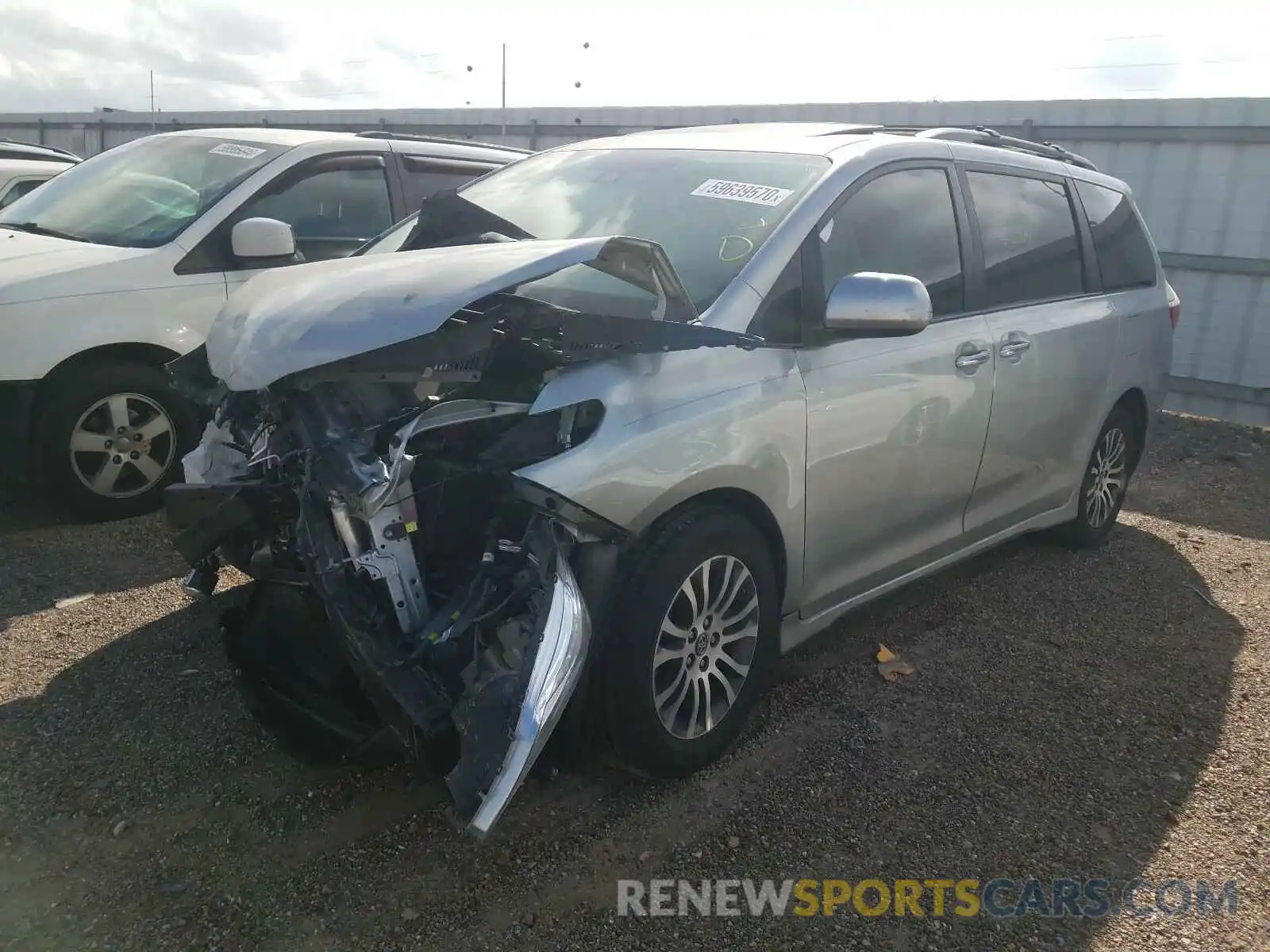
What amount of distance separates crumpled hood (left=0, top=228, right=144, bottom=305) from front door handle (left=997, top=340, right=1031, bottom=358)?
3.96 meters

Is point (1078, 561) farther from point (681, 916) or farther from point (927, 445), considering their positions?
point (681, 916)

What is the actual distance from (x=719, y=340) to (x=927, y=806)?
154cm

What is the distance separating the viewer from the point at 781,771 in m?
3.13

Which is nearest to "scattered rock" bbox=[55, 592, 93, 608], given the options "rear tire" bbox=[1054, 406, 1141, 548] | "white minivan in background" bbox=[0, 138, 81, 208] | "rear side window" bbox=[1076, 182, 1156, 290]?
"rear tire" bbox=[1054, 406, 1141, 548]

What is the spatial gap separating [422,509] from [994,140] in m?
3.28

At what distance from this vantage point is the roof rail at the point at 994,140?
412 centimetres

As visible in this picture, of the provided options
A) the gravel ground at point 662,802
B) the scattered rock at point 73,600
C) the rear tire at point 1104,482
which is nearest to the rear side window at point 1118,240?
the rear tire at point 1104,482

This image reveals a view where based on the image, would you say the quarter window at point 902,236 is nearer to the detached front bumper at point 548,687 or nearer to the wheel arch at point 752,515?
the wheel arch at point 752,515

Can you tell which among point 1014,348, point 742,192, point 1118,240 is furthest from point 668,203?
point 1118,240

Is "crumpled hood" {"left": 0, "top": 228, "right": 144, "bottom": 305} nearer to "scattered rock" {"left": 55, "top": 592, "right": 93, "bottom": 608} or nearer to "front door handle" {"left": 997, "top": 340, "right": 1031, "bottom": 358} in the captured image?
"scattered rock" {"left": 55, "top": 592, "right": 93, "bottom": 608}

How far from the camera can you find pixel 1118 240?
489cm

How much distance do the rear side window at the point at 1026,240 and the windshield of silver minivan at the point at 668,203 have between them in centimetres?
98

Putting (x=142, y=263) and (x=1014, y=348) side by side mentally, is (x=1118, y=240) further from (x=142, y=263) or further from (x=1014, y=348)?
(x=142, y=263)

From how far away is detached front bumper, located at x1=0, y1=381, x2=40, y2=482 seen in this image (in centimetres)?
438
